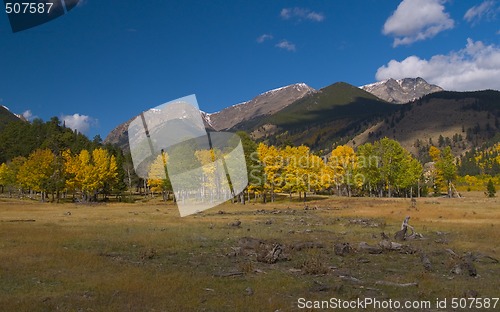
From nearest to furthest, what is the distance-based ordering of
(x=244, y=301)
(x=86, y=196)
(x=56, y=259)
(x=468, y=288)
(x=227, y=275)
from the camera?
(x=244, y=301), (x=468, y=288), (x=227, y=275), (x=56, y=259), (x=86, y=196)

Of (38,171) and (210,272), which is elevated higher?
(38,171)

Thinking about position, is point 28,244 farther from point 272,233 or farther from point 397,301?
point 397,301

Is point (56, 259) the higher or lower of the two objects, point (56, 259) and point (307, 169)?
the lower

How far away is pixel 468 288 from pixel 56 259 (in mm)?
19657

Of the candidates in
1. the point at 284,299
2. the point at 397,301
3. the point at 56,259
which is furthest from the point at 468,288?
the point at 56,259

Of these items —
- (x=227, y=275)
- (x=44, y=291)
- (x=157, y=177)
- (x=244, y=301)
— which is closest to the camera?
(x=244, y=301)

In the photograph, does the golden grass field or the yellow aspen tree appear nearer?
the golden grass field

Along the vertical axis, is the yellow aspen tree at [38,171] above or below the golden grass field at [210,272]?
above

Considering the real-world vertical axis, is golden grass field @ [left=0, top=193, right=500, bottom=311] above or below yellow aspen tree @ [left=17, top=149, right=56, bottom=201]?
below

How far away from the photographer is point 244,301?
13.5m

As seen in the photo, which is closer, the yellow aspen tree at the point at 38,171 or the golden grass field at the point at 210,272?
the golden grass field at the point at 210,272

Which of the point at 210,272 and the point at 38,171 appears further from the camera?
the point at 38,171

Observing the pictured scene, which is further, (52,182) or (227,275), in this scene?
(52,182)

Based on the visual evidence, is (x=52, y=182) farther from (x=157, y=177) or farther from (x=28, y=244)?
(x=28, y=244)
